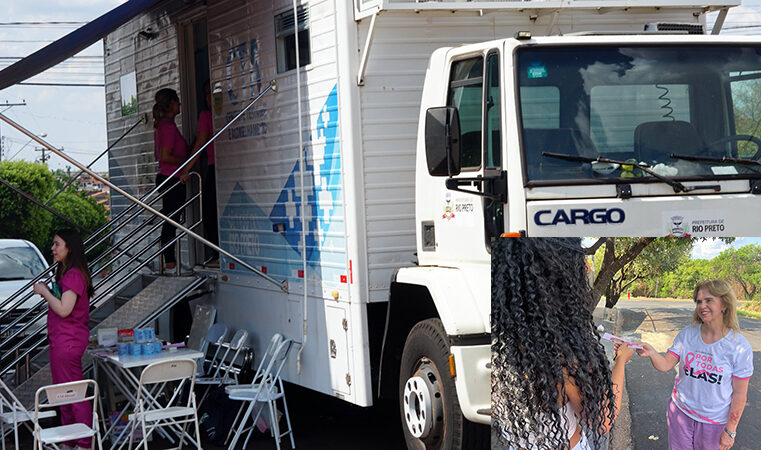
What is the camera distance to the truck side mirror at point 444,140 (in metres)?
5.12

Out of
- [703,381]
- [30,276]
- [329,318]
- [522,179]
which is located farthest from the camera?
[30,276]

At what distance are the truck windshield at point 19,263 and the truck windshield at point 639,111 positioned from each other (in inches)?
327

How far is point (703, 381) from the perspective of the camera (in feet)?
10.3

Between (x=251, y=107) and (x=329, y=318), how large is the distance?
211 cm

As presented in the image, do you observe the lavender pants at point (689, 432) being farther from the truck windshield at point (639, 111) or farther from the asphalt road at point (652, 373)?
the truck windshield at point (639, 111)

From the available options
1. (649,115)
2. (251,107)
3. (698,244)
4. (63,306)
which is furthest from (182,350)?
(698,244)

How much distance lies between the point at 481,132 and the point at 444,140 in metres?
0.25

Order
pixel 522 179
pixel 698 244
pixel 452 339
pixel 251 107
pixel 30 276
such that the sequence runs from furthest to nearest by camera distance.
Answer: pixel 30 276 < pixel 251 107 < pixel 452 339 < pixel 522 179 < pixel 698 244

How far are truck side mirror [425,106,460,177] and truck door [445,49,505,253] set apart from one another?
17cm

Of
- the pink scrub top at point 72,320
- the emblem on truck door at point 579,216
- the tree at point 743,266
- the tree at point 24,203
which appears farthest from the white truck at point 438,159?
the tree at point 24,203

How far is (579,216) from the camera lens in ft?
15.8

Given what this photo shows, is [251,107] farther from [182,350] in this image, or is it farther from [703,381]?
[703,381]

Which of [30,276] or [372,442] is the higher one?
[30,276]

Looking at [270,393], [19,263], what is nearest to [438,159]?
[270,393]
